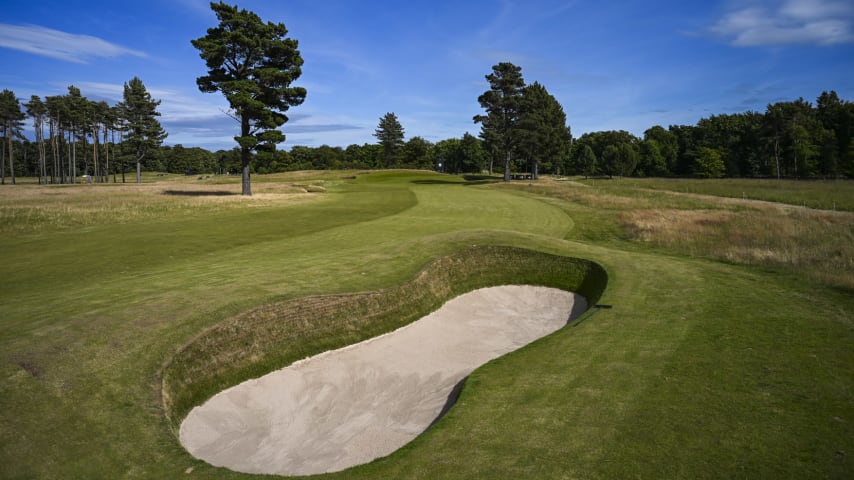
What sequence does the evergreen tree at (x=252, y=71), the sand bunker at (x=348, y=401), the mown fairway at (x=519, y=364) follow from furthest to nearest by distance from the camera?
the evergreen tree at (x=252, y=71) < the sand bunker at (x=348, y=401) < the mown fairway at (x=519, y=364)

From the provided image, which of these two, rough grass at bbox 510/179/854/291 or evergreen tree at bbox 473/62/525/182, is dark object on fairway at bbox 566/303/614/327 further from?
evergreen tree at bbox 473/62/525/182

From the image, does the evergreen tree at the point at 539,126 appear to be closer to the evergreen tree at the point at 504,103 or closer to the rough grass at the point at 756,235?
the evergreen tree at the point at 504,103

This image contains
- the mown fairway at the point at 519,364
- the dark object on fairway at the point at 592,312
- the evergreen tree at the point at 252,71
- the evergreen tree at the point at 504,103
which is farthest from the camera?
the evergreen tree at the point at 504,103

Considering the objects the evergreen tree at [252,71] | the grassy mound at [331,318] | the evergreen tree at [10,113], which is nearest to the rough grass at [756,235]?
the grassy mound at [331,318]

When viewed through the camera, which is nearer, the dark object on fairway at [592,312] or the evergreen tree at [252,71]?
the dark object on fairway at [592,312]

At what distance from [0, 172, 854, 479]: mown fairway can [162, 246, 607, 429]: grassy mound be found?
1.45ft

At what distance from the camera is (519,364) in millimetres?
9234

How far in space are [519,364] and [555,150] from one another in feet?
279

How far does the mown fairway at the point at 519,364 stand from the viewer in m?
6.02

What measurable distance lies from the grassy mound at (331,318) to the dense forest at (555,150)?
3232 cm

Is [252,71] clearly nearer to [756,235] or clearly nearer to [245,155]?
[245,155]

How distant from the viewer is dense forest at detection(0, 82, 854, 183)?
82312mm

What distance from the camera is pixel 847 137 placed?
93250 millimetres

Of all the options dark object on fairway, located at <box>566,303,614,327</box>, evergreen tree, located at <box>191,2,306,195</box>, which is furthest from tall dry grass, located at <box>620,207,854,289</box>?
evergreen tree, located at <box>191,2,306,195</box>
